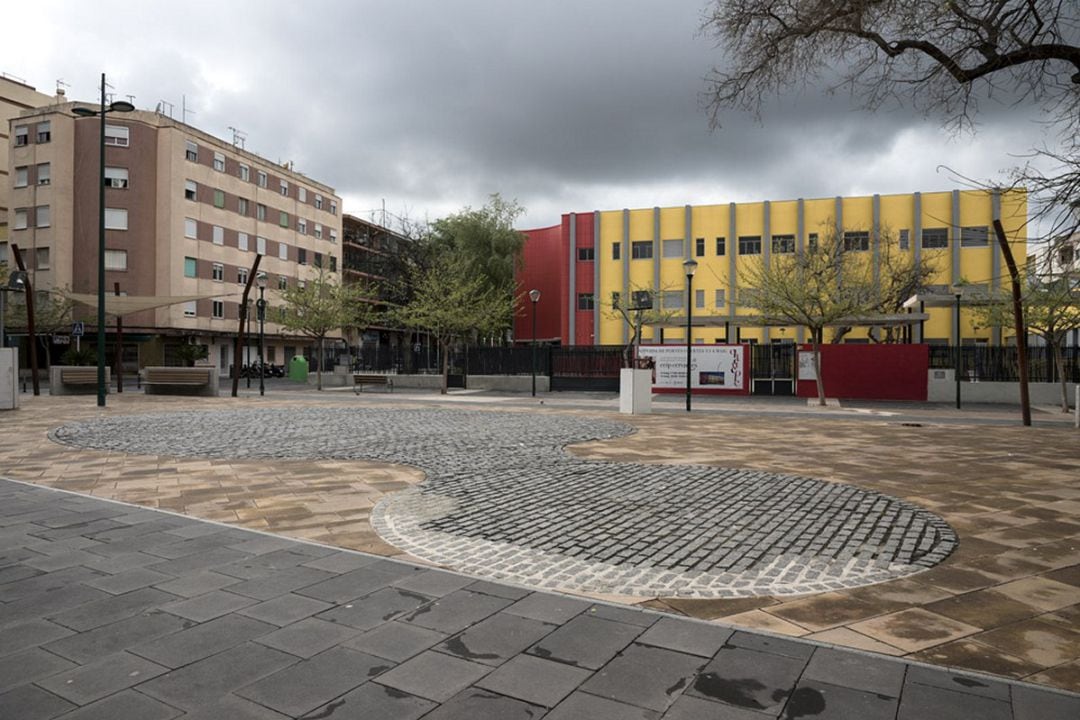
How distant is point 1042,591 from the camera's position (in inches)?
154

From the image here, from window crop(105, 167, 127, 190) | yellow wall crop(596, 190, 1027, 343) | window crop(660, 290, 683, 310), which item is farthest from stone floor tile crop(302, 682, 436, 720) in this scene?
window crop(105, 167, 127, 190)

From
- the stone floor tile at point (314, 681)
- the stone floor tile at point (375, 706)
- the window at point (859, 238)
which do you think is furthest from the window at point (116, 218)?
the stone floor tile at point (375, 706)

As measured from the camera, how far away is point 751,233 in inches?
1778

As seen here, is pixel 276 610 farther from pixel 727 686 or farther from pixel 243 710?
pixel 727 686

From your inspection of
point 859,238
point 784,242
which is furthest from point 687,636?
point 859,238

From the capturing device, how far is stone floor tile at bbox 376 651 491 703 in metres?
2.59

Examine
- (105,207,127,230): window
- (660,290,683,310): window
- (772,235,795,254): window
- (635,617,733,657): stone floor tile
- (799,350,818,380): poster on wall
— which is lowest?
(635,617,733,657): stone floor tile

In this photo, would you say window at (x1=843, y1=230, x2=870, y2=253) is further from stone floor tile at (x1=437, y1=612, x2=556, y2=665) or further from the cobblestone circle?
stone floor tile at (x1=437, y1=612, x2=556, y2=665)

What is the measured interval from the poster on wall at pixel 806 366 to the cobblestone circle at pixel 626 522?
1734cm

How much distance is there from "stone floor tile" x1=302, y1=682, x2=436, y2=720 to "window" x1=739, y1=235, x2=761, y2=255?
45607 millimetres

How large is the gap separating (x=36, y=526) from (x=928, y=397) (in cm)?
2514

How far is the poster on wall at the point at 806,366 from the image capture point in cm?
2498

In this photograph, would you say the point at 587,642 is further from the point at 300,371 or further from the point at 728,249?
the point at 728,249

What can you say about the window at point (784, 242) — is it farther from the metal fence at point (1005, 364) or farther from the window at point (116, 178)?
the window at point (116, 178)
